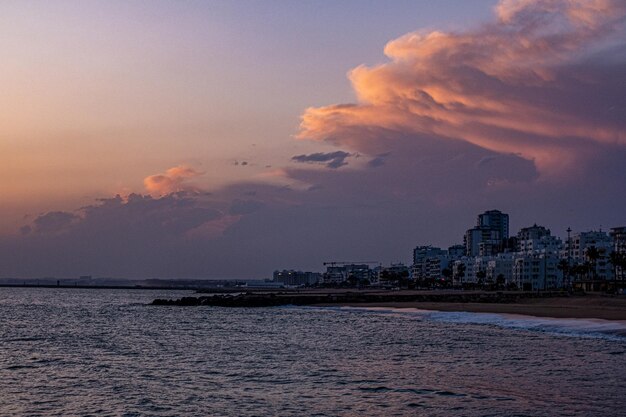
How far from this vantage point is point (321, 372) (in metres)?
32.2

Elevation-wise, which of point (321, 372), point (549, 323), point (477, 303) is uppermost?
point (549, 323)

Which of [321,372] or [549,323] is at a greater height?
[549,323]

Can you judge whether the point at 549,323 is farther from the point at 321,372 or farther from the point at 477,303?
the point at 477,303

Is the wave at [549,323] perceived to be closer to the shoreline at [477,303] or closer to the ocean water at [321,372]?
the ocean water at [321,372]

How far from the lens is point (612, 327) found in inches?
2098

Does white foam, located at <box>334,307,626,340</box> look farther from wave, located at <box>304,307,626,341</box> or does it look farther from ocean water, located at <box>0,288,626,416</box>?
ocean water, located at <box>0,288,626,416</box>

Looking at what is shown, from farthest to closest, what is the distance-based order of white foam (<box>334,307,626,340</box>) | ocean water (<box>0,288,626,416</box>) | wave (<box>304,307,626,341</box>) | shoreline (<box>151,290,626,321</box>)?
1. shoreline (<box>151,290,626,321</box>)
2. white foam (<box>334,307,626,340</box>)
3. wave (<box>304,307,626,341</box>)
4. ocean water (<box>0,288,626,416</box>)

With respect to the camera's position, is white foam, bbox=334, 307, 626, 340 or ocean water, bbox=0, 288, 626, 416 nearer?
ocean water, bbox=0, 288, 626, 416

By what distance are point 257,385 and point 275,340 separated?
21.6 m

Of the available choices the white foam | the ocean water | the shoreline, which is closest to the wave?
the white foam

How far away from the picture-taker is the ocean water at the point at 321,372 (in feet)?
77.4

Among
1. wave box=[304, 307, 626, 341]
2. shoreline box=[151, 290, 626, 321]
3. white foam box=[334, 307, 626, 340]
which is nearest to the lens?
wave box=[304, 307, 626, 341]

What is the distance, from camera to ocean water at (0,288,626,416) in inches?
929

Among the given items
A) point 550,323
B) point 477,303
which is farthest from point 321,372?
point 477,303
